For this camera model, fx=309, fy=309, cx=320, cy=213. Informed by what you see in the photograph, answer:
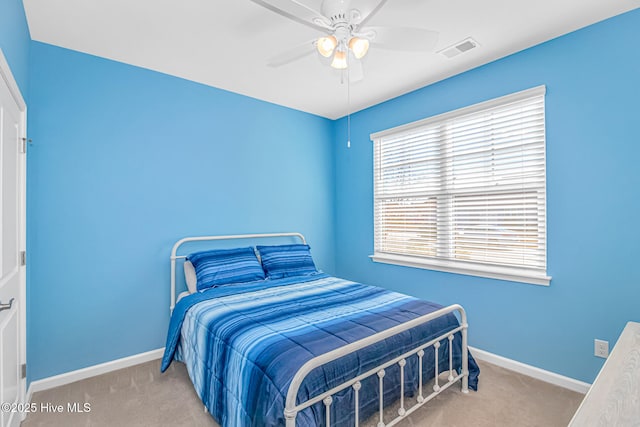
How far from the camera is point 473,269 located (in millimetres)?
2855

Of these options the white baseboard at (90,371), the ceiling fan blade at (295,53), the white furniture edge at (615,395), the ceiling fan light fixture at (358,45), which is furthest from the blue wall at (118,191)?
the white furniture edge at (615,395)

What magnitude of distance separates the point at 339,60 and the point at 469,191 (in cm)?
180

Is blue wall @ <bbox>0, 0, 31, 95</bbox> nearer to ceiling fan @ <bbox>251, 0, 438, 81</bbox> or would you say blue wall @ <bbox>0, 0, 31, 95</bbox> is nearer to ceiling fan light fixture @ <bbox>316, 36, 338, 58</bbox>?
ceiling fan @ <bbox>251, 0, 438, 81</bbox>

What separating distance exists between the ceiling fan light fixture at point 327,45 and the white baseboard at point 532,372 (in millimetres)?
2809

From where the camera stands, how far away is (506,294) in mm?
2668

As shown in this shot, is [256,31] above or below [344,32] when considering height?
above

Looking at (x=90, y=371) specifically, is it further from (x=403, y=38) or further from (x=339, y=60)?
(x=403, y=38)

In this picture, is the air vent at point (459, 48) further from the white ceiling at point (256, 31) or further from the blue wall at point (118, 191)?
the blue wall at point (118, 191)

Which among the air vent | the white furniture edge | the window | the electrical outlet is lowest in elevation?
the electrical outlet

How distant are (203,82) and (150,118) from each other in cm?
66

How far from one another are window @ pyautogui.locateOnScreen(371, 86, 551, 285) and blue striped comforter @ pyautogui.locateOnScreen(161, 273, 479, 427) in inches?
35.8

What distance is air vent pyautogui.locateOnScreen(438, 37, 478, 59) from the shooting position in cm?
242

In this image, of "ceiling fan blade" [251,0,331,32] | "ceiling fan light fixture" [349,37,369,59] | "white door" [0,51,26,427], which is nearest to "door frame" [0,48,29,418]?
"white door" [0,51,26,427]

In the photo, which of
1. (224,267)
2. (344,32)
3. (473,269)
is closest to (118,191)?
(224,267)
